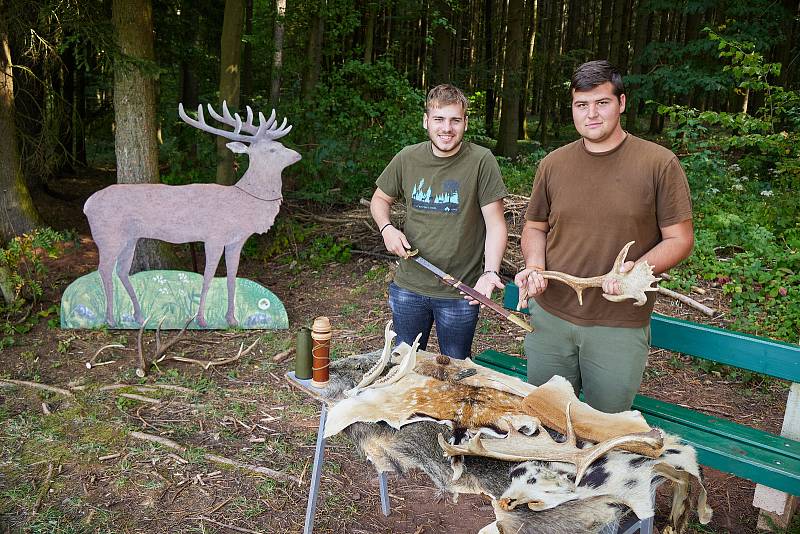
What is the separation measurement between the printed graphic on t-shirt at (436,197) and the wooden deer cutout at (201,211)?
2596 mm

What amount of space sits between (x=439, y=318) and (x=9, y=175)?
589 cm

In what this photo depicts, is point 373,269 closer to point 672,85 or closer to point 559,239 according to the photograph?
point 559,239

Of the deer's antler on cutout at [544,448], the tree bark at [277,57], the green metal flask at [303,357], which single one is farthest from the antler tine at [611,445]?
the tree bark at [277,57]

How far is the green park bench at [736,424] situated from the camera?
8.89 ft

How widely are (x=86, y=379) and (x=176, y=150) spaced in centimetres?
430

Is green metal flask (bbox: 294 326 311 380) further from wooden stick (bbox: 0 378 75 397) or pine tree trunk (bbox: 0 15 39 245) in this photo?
pine tree trunk (bbox: 0 15 39 245)

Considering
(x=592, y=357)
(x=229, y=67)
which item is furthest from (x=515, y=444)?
(x=229, y=67)

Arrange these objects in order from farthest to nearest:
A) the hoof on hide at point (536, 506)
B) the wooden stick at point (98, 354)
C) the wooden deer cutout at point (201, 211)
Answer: the wooden deer cutout at point (201, 211) → the wooden stick at point (98, 354) → the hoof on hide at point (536, 506)

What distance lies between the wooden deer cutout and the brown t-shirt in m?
3.38

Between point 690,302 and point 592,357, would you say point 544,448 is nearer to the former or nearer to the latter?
point 592,357

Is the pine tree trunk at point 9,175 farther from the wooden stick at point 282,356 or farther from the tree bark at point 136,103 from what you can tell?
the wooden stick at point 282,356

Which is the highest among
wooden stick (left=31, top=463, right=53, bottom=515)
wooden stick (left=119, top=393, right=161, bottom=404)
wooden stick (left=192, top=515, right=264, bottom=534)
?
wooden stick (left=119, top=393, right=161, bottom=404)

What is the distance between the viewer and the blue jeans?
10.5ft

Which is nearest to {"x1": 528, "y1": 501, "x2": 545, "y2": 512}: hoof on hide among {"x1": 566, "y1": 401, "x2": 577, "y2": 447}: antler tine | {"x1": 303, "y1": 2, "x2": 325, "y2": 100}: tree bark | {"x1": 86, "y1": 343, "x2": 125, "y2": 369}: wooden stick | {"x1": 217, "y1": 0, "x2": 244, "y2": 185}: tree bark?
{"x1": 566, "y1": 401, "x2": 577, "y2": 447}: antler tine
